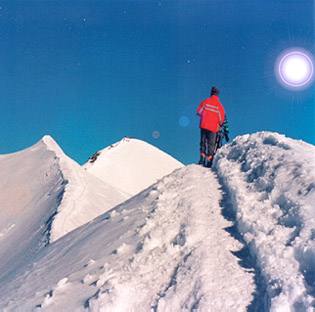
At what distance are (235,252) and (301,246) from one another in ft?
3.24

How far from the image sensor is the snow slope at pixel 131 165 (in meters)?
40.0

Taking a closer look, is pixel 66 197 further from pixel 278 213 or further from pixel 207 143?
pixel 278 213

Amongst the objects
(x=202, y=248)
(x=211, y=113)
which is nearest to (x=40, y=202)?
(x=211, y=113)

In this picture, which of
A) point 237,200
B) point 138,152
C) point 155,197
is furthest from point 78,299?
point 138,152

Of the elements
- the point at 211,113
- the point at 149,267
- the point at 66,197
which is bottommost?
the point at 149,267

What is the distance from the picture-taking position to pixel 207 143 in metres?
12.1

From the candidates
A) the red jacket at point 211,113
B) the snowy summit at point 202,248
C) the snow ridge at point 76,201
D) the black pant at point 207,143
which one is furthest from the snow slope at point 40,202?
the red jacket at point 211,113

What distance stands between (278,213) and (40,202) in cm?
1282

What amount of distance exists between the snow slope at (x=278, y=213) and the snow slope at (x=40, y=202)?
4.79m

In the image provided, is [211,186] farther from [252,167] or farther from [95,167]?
[95,167]

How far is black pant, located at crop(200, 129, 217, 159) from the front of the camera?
12016 millimetres

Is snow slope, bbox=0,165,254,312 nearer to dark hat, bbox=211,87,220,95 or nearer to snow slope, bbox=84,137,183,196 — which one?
dark hat, bbox=211,87,220,95

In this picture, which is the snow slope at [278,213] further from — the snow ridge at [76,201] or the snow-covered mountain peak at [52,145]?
the snow-covered mountain peak at [52,145]

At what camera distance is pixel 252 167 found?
870 cm
